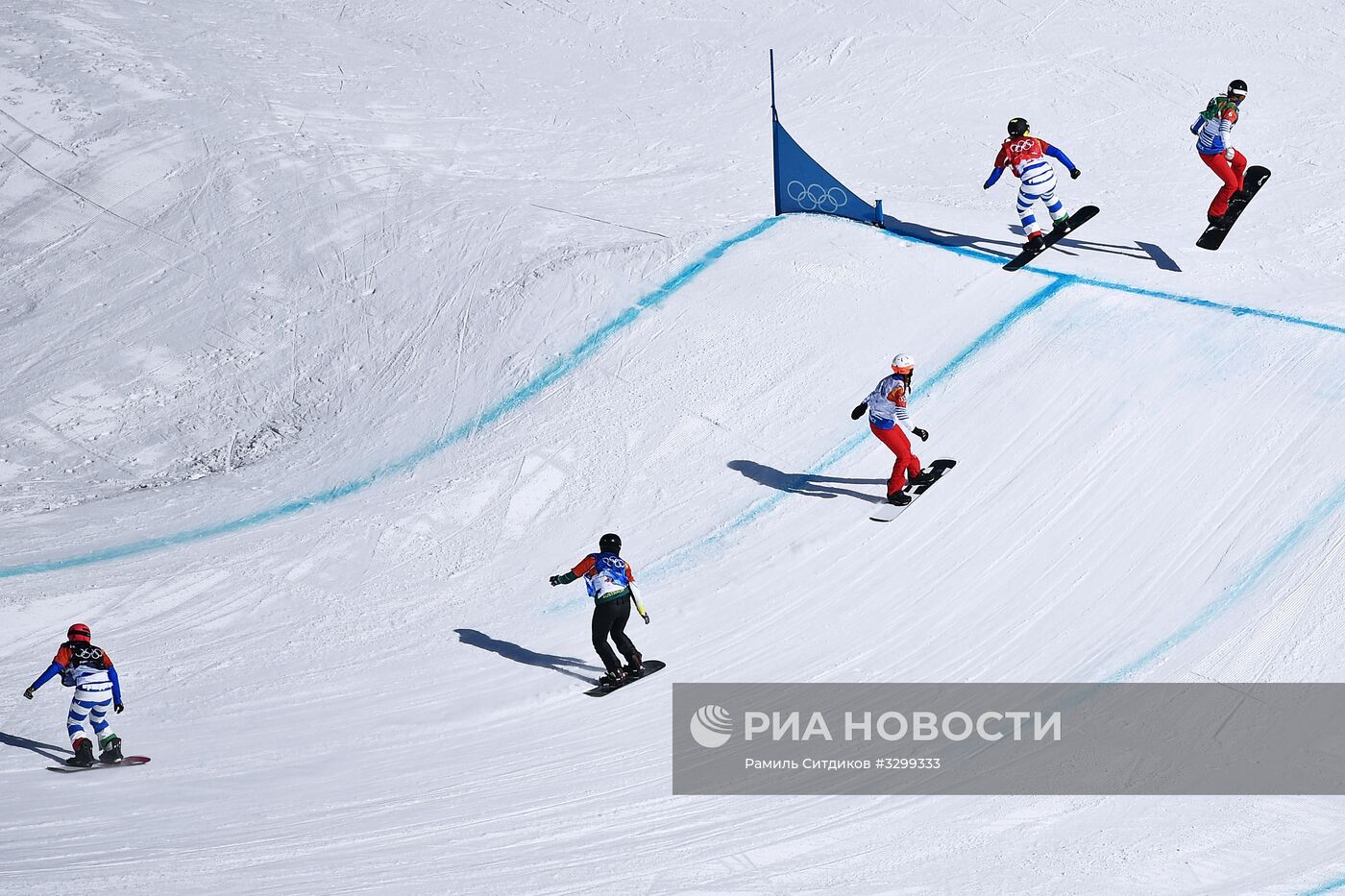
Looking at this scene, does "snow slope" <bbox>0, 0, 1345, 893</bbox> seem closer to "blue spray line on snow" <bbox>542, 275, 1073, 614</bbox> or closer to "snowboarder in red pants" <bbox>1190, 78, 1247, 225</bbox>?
"blue spray line on snow" <bbox>542, 275, 1073, 614</bbox>

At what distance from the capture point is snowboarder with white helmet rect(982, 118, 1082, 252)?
49.3 feet

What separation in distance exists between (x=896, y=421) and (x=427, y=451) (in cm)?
449

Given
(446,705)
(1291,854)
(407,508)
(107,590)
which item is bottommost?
(1291,854)

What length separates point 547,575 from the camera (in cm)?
1238

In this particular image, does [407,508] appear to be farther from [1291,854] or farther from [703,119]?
[703,119]

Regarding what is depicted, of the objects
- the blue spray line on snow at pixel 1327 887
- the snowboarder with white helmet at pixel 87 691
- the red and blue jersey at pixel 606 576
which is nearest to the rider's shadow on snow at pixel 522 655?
the red and blue jersey at pixel 606 576

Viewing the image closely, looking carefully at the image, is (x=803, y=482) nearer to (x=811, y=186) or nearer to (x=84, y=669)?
(x=811, y=186)

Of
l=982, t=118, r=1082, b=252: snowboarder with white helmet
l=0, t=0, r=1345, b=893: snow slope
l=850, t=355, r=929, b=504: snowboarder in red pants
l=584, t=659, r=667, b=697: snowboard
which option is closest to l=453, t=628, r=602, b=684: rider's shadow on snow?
l=0, t=0, r=1345, b=893: snow slope

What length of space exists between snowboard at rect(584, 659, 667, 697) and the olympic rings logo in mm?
6824

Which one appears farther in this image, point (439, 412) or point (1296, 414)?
point (439, 412)

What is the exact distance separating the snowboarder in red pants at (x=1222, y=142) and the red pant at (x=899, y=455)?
608 cm

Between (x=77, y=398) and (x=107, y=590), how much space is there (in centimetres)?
363

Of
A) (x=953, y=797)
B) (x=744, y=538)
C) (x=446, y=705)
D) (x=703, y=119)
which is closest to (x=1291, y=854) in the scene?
(x=953, y=797)

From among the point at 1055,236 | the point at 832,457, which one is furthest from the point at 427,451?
the point at 1055,236
